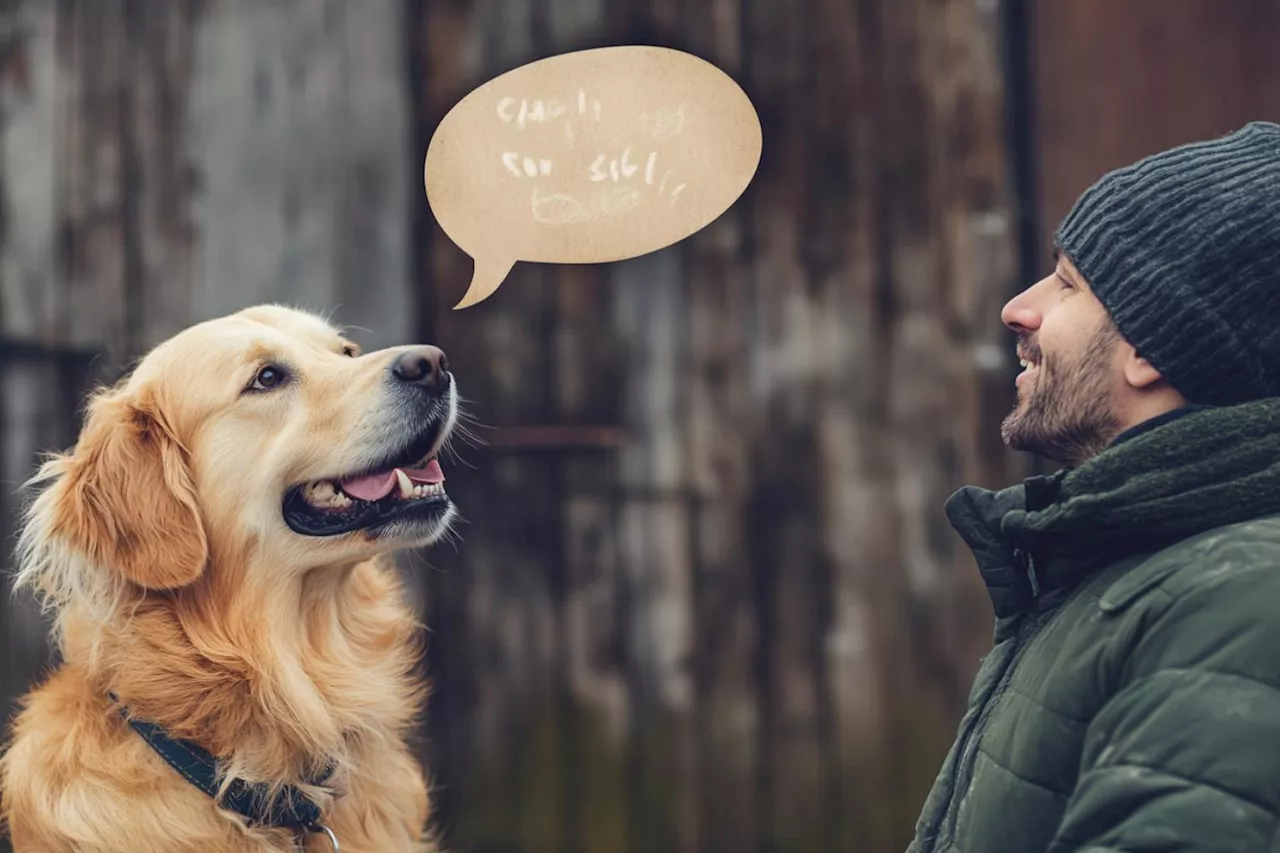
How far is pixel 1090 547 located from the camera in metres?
1.62

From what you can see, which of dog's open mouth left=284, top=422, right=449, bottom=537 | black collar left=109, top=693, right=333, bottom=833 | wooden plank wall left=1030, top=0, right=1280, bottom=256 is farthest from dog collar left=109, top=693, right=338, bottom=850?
wooden plank wall left=1030, top=0, right=1280, bottom=256

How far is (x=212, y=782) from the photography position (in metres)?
2.29

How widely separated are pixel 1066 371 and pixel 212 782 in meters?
1.65

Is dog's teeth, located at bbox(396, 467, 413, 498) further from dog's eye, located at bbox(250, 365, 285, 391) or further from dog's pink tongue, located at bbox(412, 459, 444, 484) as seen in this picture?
dog's eye, located at bbox(250, 365, 285, 391)

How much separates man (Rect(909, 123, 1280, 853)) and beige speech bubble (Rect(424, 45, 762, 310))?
145 centimetres

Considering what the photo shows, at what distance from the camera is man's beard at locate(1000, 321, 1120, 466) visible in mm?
1715

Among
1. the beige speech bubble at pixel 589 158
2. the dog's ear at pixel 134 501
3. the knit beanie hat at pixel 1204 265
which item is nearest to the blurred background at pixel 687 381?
the beige speech bubble at pixel 589 158

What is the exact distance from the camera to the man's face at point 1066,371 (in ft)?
5.63

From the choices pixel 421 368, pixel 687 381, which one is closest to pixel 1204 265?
pixel 421 368

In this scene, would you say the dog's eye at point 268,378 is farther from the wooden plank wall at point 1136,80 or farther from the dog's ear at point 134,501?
the wooden plank wall at point 1136,80

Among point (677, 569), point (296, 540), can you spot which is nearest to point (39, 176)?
point (296, 540)

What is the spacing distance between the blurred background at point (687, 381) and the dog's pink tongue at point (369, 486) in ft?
4.12

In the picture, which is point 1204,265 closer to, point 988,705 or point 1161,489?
point 1161,489

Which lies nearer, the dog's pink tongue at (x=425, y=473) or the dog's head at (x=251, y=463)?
the dog's head at (x=251, y=463)
